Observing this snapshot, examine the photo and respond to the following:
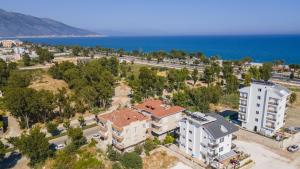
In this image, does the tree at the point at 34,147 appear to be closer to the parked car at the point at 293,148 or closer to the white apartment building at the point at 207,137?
the white apartment building at the point at 207,137

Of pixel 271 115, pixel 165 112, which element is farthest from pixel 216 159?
pixel 271 115

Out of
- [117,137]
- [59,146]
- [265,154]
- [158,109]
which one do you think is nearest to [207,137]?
[265,154]

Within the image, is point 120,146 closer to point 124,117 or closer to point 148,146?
point 148,146

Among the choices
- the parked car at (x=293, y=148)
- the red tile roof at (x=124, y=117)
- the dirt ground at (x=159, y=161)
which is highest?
the red tile roof at (x=124, y=117)

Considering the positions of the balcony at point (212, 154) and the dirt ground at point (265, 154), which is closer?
the balcony at point (212, 154)

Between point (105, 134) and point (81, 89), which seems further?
point (81, 89)

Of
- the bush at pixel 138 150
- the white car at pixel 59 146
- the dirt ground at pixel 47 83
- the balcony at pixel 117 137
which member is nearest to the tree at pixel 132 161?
the bush at pixel 138 150

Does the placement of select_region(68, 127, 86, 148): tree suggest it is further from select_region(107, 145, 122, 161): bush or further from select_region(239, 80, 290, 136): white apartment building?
select_region(239, 80, 290, 136): white apartment building

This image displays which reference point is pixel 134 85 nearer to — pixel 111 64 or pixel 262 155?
pixel 111 64
